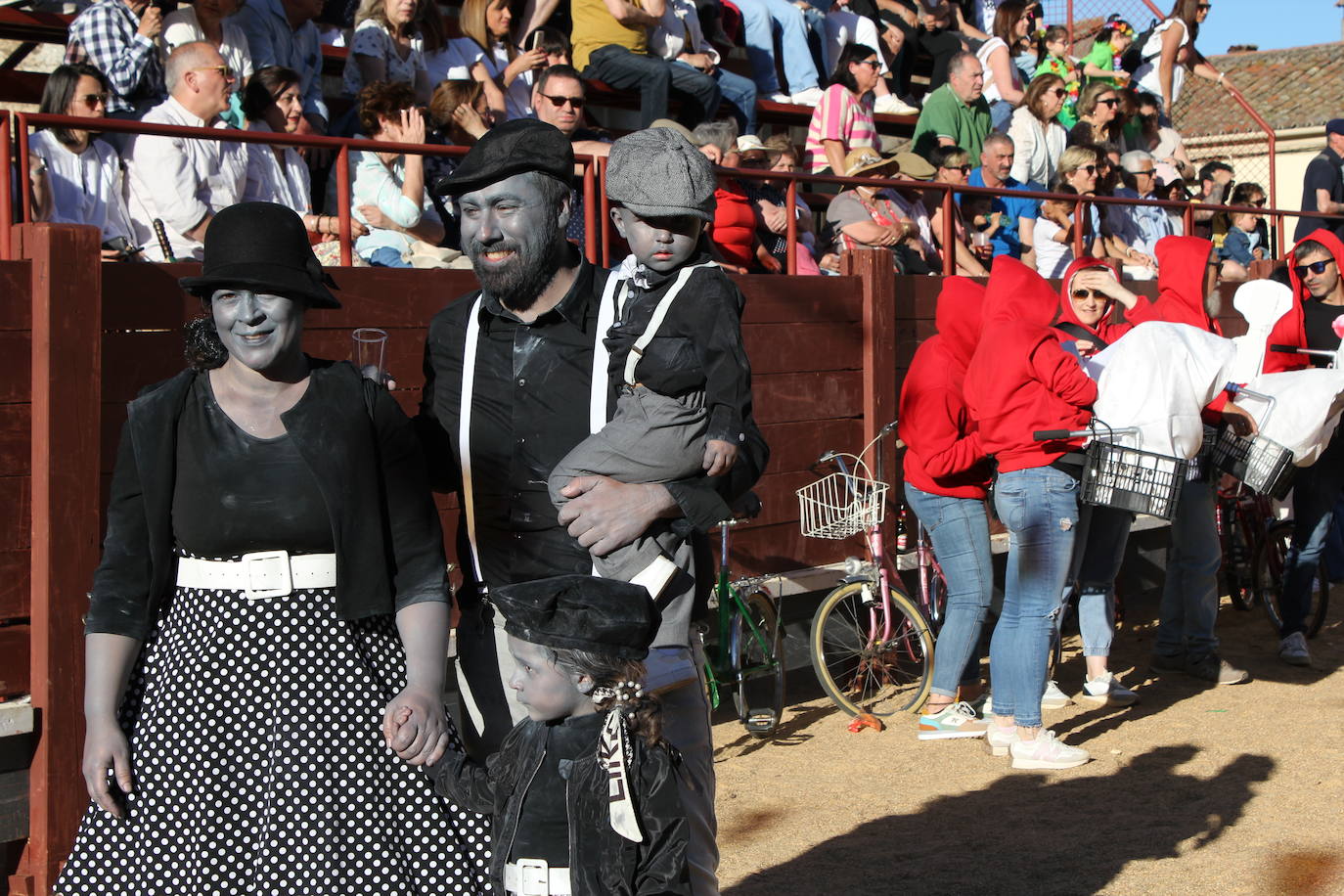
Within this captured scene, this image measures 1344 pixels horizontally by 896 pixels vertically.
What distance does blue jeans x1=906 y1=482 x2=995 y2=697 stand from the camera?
727cm

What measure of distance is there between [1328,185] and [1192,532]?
797 centimetres

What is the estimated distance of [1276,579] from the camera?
32.3 feet

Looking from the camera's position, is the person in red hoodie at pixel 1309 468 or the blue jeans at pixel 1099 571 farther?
the person in red hoodie at pixel 1309 468

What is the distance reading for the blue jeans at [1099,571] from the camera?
8.02 m

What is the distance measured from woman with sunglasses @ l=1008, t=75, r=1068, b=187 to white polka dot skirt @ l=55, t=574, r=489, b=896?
9734mm

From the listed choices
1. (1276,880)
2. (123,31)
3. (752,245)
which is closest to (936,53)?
(752,245)

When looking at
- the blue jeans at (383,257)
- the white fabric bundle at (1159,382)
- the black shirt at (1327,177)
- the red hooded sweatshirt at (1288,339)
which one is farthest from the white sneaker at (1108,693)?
the black shirt at (1327,177)

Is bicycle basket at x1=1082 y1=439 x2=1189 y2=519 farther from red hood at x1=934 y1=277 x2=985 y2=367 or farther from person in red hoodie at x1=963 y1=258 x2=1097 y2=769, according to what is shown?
red hood at x1=934 y1=277 x2=985 y2=367

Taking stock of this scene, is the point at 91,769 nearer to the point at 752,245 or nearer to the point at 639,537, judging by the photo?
the point at 639,537

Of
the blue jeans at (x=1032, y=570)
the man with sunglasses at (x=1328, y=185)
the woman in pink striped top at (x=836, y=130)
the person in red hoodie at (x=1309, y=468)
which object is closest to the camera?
the blue jeans at (x=1032, y=570)

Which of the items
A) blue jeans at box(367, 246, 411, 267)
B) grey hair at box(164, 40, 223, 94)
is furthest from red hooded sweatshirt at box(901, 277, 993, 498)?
grey hair at box(164, 40, 223, 94)

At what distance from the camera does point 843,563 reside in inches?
341

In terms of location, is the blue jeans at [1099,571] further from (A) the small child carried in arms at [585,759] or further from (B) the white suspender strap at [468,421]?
(A) the small child carried in arms at [585,759]

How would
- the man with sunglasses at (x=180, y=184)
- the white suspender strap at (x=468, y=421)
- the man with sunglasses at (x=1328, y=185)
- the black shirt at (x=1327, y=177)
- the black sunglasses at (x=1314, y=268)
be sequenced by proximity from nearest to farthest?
the white suspender strap at (x=468, y=421) < the man with sunglasses at (x=180, y=184) < the black sunglasses at (x=1314, y=268) < the man with sunglasses at (x=1328, y=185) < the black shirt at (x=1327, y=177)
